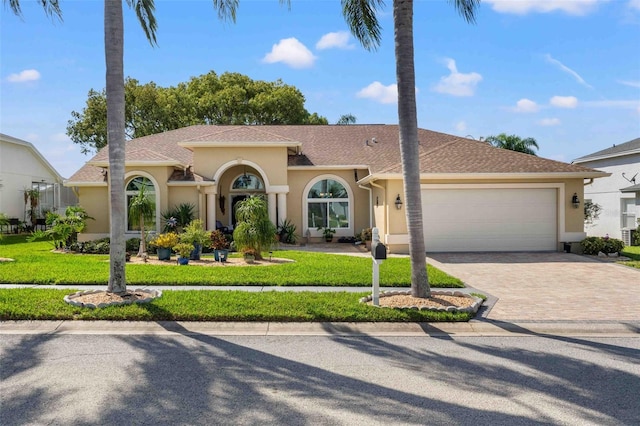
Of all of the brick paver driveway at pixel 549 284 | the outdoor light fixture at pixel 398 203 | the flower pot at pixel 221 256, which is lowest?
the brick paver driveway at pixel 549 284

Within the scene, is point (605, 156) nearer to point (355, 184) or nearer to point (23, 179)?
point (355, 184)

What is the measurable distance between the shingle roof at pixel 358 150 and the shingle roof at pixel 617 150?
30.7 ft

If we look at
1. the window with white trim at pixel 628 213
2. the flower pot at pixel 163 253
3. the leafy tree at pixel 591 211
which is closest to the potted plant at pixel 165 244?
the flower pot at pixel 163 253

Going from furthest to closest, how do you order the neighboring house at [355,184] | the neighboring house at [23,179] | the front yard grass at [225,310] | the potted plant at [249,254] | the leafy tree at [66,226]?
the neighboring house at [23,179]
the leafy tree at [66,226]
the neighboring house at [355,184]
the potted plant at [249,254]
the front yard grass at [225,310]

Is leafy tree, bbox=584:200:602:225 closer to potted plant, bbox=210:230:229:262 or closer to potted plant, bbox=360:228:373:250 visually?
potted plant, bbox=360:228:373:250

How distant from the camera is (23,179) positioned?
104 ft

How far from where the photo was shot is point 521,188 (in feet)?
58.5

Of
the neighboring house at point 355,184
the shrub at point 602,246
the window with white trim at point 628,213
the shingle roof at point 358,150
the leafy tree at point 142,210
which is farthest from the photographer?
the window with white trim at point 628,213

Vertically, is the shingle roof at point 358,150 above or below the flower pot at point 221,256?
above

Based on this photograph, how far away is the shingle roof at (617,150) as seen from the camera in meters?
25.9

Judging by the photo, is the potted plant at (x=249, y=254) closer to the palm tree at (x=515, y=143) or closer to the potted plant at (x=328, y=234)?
the potted plant at (x=328, y=234)

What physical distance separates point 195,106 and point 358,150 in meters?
20.3

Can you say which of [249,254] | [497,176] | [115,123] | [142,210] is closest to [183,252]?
[249,254]

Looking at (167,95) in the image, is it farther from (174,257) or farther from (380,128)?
(174,257)
